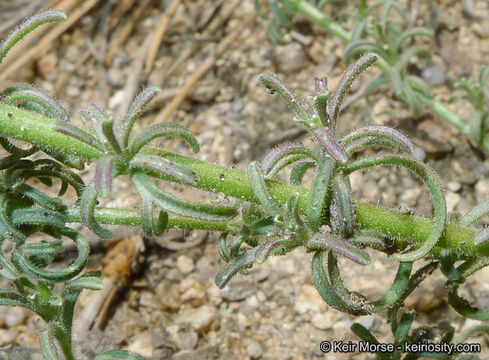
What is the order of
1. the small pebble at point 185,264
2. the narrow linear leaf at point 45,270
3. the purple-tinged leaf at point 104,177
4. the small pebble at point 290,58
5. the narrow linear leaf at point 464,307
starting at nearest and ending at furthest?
1. the purple-tinged leaf at point 104,177
2. the narrow linear leaf at point 45,270
3. the narrow linear leaf at point 464,307
4. the small pebble at point 185,264
5. the small pebble at point 290,58

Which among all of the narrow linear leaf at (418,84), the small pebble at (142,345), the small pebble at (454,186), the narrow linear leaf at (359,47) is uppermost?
the narrow linear leaf at (359,47)

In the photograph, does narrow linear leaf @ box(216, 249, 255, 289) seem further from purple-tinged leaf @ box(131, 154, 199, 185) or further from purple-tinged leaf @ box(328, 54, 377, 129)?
purple-tinged leaf @ box(328, 54, 377, 129)

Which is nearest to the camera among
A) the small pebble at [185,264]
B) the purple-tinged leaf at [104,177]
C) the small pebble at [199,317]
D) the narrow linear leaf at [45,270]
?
the purple-tinged leaf at [104,177]

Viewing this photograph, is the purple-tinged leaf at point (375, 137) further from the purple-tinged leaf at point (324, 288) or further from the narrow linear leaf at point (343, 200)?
the purple-tinged leaf at point (324, 288)

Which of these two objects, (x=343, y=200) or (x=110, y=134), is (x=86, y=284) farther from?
(x=343, y=200)

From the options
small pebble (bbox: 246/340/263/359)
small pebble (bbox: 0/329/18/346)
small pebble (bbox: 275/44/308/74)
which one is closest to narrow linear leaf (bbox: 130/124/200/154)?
small pebble (bbox: 246/340/263/359)

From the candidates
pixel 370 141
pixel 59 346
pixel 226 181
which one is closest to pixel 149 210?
pixel 226 181

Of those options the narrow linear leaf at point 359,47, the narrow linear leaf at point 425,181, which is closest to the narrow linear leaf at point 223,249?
the narrow linear leaf at point 425,181
